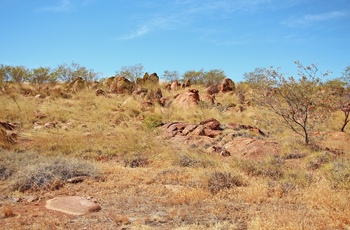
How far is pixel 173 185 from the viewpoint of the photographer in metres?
6.46

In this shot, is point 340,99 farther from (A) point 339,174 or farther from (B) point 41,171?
(B) point 41,171

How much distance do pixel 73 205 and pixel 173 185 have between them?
2057 mm

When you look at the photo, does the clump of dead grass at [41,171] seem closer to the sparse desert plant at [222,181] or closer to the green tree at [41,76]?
the sparse desert plant at [222,181]

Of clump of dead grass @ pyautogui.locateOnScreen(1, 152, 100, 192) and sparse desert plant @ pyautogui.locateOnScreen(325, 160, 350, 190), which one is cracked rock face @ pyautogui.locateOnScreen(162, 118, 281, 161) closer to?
sparse desert plant @ pyautogui.locateOnScreen(325, 160, 350, 190)

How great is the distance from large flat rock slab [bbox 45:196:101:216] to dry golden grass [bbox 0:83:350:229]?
0.17 meters

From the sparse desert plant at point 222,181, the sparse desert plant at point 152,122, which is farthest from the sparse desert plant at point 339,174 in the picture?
the sparse desert plant at point 152,122

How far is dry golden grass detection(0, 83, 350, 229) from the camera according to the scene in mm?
4508

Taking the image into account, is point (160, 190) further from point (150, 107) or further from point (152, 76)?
point (152, 76)

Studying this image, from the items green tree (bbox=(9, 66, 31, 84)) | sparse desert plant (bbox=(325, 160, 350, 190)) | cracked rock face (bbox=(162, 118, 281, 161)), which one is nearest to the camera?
sparse desert plant (bbox=(325, 160, 350, 190))

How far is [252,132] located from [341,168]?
19.4ft

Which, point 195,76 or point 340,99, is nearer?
point 340,99

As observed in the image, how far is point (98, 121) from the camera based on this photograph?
47.7 feet

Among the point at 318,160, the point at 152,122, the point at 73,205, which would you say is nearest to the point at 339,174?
the point at 318,160

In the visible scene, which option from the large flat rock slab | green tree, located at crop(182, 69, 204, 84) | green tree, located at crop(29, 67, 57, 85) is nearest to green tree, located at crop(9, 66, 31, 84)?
green tree, located at crop(29, 67, 57, 85)
